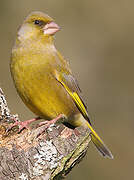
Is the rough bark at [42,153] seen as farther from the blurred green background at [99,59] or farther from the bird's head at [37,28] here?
the blurred green background at [99,59]

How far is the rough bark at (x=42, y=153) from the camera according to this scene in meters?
3.59

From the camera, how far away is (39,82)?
4.80 metres

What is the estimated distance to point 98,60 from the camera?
951 cm

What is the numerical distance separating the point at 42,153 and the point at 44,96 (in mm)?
1264

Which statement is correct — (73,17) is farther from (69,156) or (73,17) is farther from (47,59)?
(69,156)

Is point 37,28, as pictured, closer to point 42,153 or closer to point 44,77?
point 44,77

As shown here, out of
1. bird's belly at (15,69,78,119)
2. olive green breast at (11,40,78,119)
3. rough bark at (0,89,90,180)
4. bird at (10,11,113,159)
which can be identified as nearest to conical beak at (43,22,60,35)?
bird at (10,11,113,159)

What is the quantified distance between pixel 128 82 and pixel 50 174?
585cm

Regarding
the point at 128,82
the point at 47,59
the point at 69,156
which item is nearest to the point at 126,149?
the point at 128,82

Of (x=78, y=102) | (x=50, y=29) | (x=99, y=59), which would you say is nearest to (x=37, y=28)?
(x=50, y=29)

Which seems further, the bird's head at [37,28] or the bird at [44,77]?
the bird's head at [37,28]

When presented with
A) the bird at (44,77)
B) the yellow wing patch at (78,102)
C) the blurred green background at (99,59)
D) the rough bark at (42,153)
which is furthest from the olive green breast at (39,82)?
the blurred green background at (99,59)

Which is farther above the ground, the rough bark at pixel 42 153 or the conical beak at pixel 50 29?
the conical beak at pixel 50 29

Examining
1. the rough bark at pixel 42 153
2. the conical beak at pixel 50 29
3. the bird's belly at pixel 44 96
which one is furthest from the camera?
the conical beak at pixel 50 29
